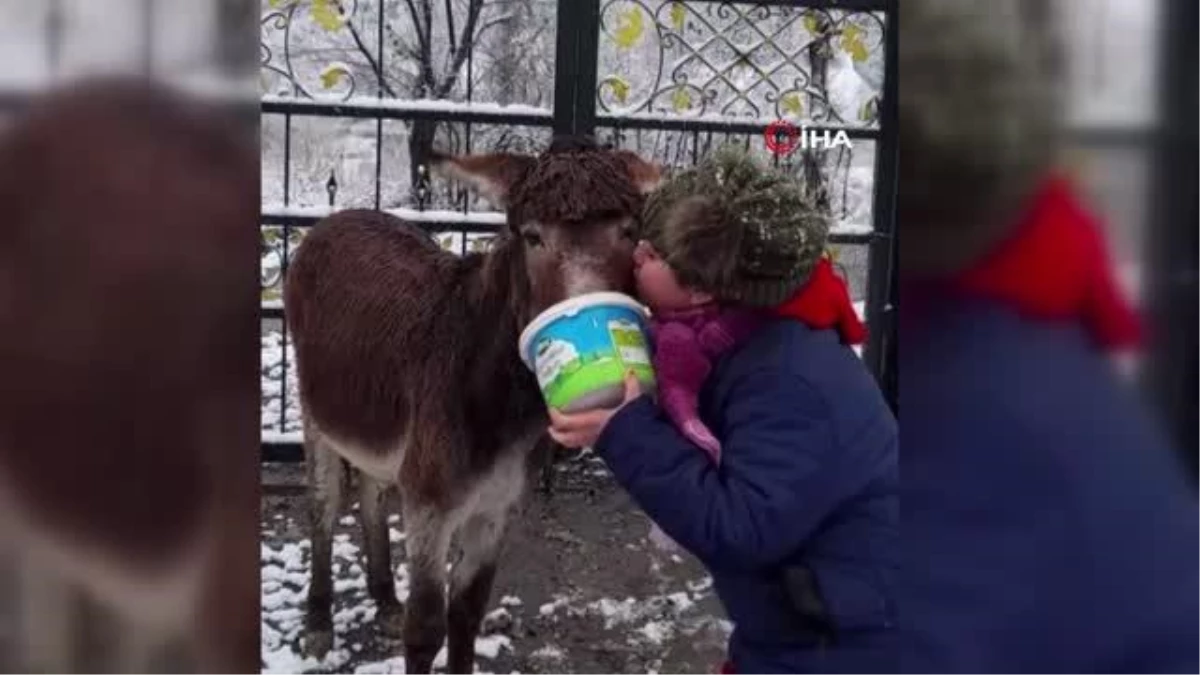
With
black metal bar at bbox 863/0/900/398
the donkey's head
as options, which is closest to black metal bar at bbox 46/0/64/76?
black metal bar at bbox 863/0/900/398

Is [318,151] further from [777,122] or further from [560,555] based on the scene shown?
[560,555]

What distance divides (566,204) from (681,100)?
0.24 m

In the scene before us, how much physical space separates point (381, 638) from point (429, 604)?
0.62ft

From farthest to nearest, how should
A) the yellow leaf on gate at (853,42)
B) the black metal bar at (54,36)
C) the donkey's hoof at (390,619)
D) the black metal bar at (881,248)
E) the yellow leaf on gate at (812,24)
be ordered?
the donkey's hoof at (390,619)
the yellow leaf on gate at (812,24)
the yellow leaf on gate at (853,42)
the black metal bar at (881,248)
the black metal bar at (54,36)

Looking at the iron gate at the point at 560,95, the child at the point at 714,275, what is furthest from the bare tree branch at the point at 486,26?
the child at the point at 714,275

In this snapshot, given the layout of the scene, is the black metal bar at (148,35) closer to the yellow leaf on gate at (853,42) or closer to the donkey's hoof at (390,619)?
the yellow leaf on gate at (853,42)

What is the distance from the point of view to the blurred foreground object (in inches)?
11.9

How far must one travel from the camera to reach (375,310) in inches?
73.4

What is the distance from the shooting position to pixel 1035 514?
322 millimetres

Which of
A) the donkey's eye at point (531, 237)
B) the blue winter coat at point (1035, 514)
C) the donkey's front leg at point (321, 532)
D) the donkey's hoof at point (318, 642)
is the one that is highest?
the donkey's eye at point (531, 237)

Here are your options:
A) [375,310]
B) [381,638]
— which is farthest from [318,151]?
[381,638]

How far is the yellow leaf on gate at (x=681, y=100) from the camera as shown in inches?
56.6

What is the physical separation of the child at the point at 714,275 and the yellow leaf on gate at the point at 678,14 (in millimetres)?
516

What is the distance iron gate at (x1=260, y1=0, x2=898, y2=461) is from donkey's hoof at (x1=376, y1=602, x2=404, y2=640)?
456 millimetres
